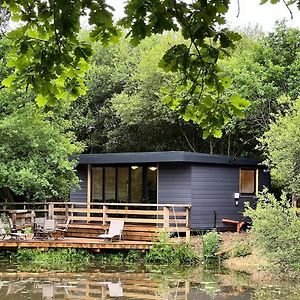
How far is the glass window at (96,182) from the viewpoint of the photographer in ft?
61.0

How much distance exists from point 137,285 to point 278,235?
2.89 metres

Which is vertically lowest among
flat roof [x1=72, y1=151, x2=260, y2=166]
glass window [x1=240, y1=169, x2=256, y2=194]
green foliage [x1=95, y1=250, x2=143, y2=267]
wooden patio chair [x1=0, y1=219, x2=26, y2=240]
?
green foliage [x1=95, y1=250, x2=143, y2=267]

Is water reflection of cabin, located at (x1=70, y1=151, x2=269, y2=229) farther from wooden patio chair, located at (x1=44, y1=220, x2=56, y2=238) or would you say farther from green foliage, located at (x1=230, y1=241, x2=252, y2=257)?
wooden patio chair, located at (x1=44, y1=220, x2=56, y2=238)

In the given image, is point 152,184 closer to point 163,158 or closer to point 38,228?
point 163,158

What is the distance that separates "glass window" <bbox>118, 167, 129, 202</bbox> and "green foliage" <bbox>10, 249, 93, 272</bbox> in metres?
4.07

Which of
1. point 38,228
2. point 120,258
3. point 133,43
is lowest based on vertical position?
point 120,258

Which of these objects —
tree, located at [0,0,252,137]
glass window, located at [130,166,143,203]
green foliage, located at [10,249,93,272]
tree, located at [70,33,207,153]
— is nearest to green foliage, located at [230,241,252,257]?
green foliage, located at [10,249,93,272]

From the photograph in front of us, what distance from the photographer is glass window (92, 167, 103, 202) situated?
61.0ft

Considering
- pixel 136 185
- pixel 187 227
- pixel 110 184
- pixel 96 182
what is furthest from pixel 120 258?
pixel 96 182

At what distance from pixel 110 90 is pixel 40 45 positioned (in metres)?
21.8

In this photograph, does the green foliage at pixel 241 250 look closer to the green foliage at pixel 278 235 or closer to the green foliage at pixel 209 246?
the green foliage at pixel 209 246

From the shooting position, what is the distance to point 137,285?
1105 cm

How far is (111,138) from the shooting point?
24.4 meters

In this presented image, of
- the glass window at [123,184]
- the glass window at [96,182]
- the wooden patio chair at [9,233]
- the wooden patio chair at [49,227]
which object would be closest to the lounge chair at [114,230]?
the wooden patio chair at [49,227]
